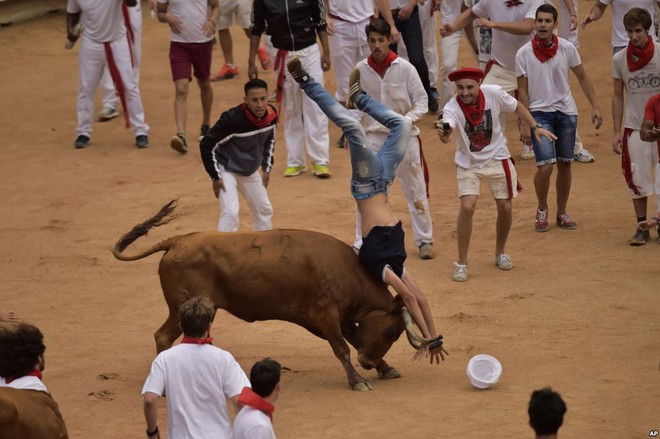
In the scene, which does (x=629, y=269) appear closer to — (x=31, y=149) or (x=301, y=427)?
(x=301, y=427)

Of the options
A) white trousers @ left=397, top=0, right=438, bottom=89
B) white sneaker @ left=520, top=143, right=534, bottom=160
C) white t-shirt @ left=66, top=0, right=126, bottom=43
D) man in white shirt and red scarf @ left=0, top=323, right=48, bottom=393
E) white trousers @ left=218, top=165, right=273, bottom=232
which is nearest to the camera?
man in white shirt and red scarf @ left=0, top=323, right=48, bottom=393

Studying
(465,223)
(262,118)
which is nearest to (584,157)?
(465,223)

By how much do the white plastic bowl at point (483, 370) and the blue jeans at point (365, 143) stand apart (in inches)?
61.9

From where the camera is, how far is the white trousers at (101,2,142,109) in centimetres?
1627

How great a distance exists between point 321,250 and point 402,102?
3.22 meters

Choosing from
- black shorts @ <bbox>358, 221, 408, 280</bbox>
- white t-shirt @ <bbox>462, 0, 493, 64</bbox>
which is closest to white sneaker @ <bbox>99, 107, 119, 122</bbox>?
white t-shirt @ <bbox>462, 0, 493, 64</bbox>

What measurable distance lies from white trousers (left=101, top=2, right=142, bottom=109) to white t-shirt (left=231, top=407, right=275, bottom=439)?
411 inches

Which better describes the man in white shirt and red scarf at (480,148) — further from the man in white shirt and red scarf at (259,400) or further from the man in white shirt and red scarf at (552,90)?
the man in white shirt and red scarf at (259,400)

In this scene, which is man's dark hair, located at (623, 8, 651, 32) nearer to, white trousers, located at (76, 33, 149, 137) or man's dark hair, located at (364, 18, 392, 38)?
man's dark hair, located at (364, 18, 392, 38)

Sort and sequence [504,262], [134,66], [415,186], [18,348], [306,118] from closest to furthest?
[18,348]
[504,262]
[415,186]
[306,118]
[134,66]

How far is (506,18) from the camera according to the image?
14.2 meters

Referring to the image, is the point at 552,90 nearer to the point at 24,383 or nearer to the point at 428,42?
the point at 428,42

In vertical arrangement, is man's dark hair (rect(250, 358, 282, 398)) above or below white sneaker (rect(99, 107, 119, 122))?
above

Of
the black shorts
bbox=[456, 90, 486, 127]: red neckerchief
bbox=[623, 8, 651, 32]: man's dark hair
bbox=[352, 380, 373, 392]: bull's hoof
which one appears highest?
bbox=[623, 8, 651, 32]: man's dark hair
